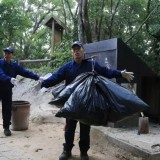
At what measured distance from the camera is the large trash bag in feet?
11.1

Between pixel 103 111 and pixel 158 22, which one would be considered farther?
pixel 158 22

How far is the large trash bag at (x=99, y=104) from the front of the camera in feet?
11.1

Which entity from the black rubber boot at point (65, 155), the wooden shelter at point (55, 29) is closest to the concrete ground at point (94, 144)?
the black rubber boot at point (65, 155)

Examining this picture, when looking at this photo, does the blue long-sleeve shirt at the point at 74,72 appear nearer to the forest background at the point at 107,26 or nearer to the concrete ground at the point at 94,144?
the concrete ground at the point at 94,144

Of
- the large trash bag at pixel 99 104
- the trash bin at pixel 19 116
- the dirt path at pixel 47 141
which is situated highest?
the large trash bag at pixel 99 104

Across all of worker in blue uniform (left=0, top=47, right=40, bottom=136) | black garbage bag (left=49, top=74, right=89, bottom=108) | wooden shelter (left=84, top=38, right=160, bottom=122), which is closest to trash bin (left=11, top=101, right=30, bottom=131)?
worker in blue uniform (left=0, top=47, right=40, bottom=136)

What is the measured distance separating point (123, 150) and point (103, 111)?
4.53 ft

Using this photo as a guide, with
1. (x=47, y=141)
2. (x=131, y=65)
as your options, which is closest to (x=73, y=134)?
(x=47, y=141)

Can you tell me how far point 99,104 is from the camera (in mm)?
3408

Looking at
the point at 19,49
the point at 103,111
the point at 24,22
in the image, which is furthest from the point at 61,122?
the point at 19,49

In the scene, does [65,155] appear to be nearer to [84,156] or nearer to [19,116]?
[84,156]

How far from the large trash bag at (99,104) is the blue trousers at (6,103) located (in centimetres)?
252

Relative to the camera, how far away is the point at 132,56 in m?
5.93

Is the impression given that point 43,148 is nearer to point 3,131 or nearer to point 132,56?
point 3,131
